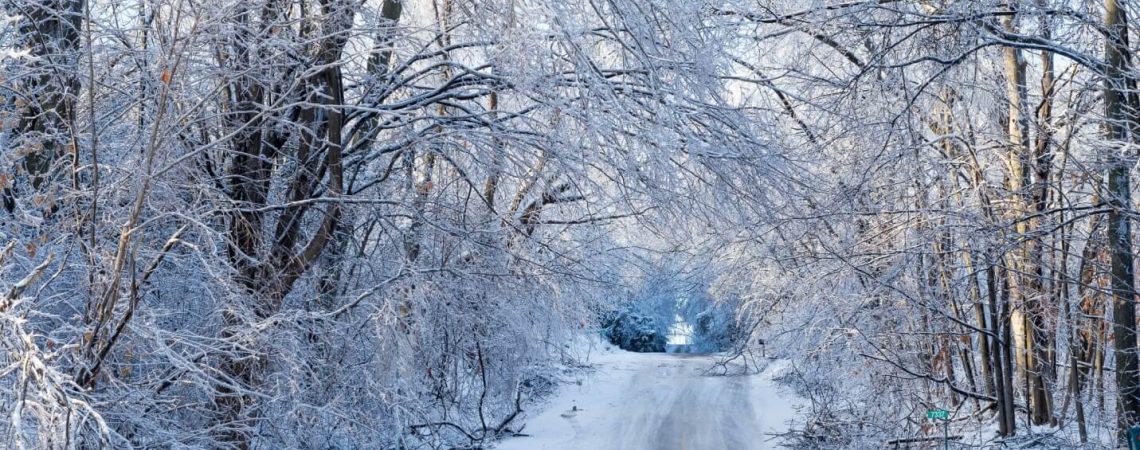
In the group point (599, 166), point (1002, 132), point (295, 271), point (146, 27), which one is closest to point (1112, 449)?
point (1002, 132)

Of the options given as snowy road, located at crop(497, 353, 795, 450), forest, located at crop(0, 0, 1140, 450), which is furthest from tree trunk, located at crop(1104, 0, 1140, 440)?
snowy road, located at crop(497, 353, 795, 450)

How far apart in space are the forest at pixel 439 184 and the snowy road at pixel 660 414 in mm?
3548

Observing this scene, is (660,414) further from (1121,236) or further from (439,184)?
(1121,236)

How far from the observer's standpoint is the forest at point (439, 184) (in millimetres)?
5145

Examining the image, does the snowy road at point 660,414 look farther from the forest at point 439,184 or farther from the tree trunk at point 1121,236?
the tree trunk at point 1121,236

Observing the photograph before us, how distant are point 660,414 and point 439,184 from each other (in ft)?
38.9

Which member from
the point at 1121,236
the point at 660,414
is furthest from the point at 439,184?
the point at 660,414

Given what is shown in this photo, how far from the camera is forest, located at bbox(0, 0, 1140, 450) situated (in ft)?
16.9

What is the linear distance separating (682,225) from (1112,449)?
5.12m

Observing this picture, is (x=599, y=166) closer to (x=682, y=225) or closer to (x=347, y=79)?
(x=682, y=225)

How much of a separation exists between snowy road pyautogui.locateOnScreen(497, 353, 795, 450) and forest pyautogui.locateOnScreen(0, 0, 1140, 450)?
355 centimetres

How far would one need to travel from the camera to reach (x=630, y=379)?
2694cm

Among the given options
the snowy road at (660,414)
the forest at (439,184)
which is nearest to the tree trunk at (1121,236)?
the forest at (439,184)

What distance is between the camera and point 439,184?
8.61 m
